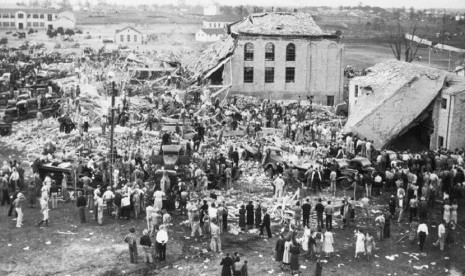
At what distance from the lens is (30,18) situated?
14488cm

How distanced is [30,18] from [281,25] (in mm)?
112032

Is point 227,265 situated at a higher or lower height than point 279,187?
lower

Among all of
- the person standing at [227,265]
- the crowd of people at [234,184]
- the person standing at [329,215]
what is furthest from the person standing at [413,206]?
the person standing at [227,265]

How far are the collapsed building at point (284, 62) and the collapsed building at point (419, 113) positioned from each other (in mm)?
12605

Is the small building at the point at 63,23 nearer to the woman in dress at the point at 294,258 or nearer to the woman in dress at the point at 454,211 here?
the woman in dress at the point at 454,211

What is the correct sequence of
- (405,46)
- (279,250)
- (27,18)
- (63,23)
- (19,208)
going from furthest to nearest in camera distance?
(27,18) → (63,23) → (405,46) → (19,208) → (279,250)

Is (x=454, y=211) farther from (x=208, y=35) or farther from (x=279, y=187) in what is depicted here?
(x=208, y=35)

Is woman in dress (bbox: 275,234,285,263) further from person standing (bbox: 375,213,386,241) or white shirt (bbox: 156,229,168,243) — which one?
person standing (bbox: 375,213,386,241)

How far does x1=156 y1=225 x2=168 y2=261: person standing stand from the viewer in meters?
19.9

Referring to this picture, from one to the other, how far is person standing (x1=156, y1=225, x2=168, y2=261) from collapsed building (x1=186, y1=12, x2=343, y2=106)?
99.7 feet

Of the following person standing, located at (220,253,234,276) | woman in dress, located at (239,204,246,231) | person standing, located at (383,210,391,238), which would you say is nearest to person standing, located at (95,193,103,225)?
woman in dress, located at (239,204,246,231)

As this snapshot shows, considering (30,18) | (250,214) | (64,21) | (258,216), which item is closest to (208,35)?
(64,21)

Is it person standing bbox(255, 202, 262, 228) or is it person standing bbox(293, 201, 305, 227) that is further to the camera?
person standing bbox(255, 202, 262, 228)

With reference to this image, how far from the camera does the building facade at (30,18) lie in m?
144
